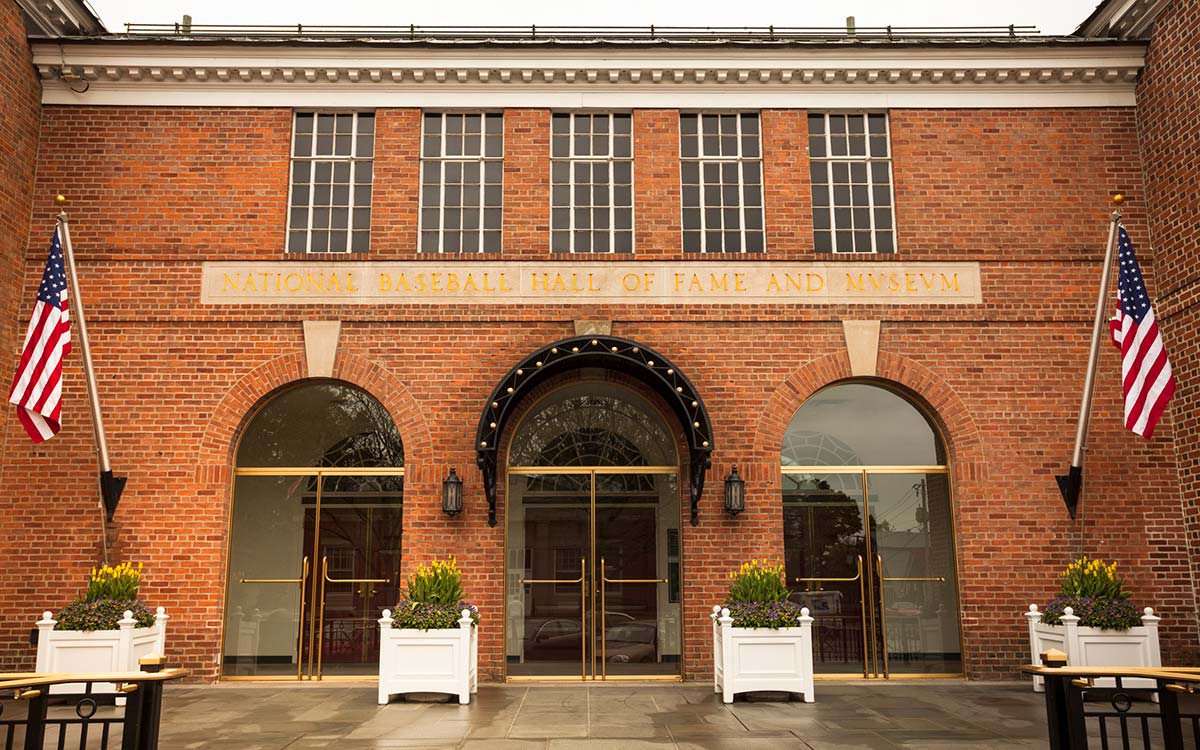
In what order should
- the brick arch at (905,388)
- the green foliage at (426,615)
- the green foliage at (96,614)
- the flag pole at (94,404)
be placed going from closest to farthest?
the green foliage at (96,614), the green foliage at (426,615), the flag pole at (94,404), the brick arch at (905,388)

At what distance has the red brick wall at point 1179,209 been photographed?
1205cm

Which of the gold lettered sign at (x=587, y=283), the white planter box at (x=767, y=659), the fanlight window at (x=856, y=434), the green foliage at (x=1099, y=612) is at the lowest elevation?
the white planter box at (x=767, y=659)

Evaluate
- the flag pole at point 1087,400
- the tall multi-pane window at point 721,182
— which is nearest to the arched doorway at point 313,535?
the tall multi-pane window at point 721,182

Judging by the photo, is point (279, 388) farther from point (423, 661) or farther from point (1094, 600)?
point (1094, 600)

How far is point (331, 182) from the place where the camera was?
1334 cm

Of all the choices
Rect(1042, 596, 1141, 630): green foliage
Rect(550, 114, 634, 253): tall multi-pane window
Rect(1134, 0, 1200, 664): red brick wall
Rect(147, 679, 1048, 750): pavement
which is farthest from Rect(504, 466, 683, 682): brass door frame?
Rect(1134, 0, 1200, 664): red brick wall

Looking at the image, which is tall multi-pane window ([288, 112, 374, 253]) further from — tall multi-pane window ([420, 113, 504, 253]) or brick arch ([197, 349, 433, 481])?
brick arch ([197, 349, 433, 481])

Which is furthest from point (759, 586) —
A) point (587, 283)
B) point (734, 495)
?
point (587, 283)

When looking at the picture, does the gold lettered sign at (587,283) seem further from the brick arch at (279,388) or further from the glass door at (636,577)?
the glass door at (636,577)

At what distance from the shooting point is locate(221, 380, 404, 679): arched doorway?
12.4 m

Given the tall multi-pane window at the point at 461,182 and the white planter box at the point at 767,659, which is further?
the tall multi-pane window at the point at 461,182

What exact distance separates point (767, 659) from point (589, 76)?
27.3 ft

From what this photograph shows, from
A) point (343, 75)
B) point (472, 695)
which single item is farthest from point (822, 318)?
point (343, 75)

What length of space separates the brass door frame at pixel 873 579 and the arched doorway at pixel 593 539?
191 cm
